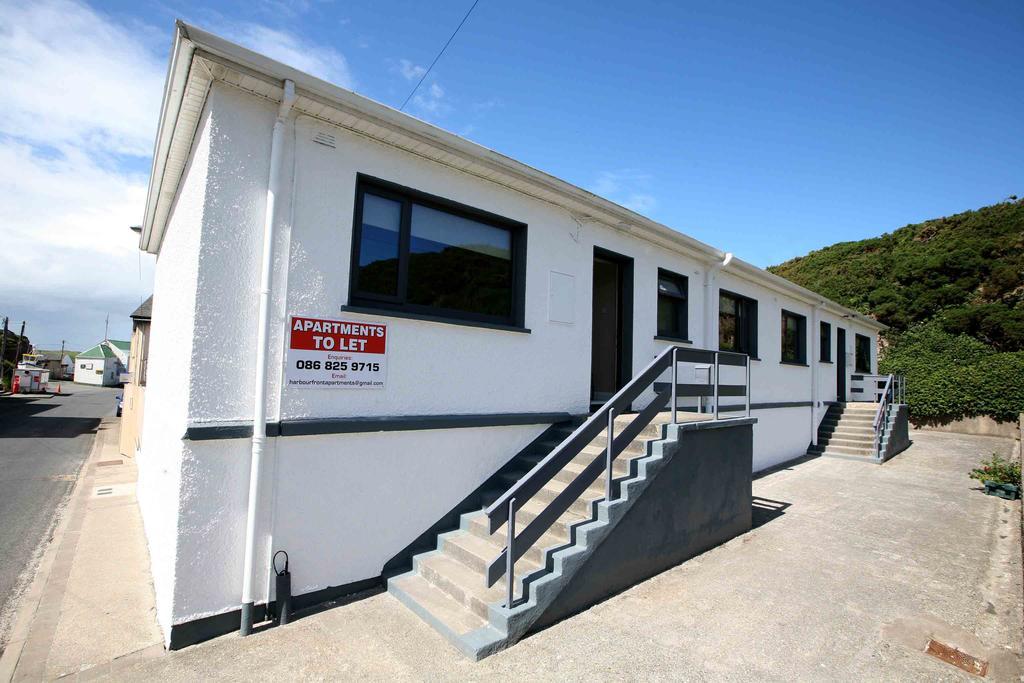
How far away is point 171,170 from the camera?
538cm

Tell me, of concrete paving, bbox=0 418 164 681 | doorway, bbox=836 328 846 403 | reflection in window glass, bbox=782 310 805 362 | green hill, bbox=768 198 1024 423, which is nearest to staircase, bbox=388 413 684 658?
concrete paving, bbox=0 418 164 681

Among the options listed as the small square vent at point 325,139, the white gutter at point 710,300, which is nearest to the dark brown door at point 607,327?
the white gutter at point 710,300

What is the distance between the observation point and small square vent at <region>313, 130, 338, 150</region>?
4.27m

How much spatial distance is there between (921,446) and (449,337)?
50.4ft

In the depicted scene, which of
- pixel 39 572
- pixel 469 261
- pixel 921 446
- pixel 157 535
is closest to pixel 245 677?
pixel 157 535

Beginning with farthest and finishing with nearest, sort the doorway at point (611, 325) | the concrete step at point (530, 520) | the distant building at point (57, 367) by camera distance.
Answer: the distant building at point (57, 367) → the doorway at point (611, 325) → the concrete step at point (530, 520)

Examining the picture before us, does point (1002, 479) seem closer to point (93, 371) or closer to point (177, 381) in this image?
point (177, 381)

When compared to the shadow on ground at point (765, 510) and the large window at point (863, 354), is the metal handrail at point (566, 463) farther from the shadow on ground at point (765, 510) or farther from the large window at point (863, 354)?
the large window at point (863, 354)

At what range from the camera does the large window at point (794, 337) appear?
12195 mm

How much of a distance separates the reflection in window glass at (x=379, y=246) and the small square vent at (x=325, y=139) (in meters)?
0.52

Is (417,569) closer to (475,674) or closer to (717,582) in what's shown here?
(475,674)

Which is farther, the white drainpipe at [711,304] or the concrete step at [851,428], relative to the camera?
the concrete step at [851,428]

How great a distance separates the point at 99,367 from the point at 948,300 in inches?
3128

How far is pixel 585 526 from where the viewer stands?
4.26 m
